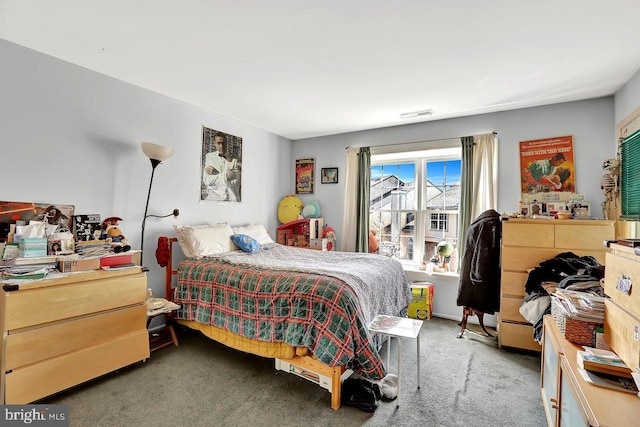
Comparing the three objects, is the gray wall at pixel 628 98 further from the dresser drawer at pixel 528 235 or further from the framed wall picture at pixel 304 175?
the framed wall picture at pixel 304 175

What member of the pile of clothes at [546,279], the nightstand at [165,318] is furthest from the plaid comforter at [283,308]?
the pile of clothes at [546,279]

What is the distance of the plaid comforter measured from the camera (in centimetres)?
194

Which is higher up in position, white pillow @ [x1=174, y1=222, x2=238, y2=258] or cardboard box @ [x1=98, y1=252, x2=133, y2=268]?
white pillow @ [x1=174, y1=222, x2=238, y2=258]

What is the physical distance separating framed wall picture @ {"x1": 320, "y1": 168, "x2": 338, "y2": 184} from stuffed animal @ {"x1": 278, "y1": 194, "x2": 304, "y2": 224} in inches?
21.5

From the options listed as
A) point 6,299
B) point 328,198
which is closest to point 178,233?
point 6,299

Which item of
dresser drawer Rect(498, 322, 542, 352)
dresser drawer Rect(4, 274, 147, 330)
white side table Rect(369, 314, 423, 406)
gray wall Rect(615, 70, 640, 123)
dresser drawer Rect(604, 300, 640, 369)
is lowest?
dresser drawer Rect(498, 322, 542, 352)

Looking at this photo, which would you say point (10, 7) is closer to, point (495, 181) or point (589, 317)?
point (589, 317)

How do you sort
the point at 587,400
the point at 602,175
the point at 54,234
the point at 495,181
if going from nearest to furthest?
the point at 587,400, the point at 54,234, the point at 602,175, the point at 495,181

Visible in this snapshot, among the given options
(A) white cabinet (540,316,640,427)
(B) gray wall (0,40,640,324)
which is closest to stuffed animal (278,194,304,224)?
(B) gray wall (0,40,640,324)

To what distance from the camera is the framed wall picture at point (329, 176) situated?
4.73m

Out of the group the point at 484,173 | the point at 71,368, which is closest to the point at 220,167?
the point at 71,368

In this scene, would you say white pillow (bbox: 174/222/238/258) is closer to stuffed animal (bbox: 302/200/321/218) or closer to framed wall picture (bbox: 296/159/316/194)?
stuffed animal (bbox: 302/200/321/218)

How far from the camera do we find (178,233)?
3.15 meters

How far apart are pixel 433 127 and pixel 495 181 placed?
1.07 metres
